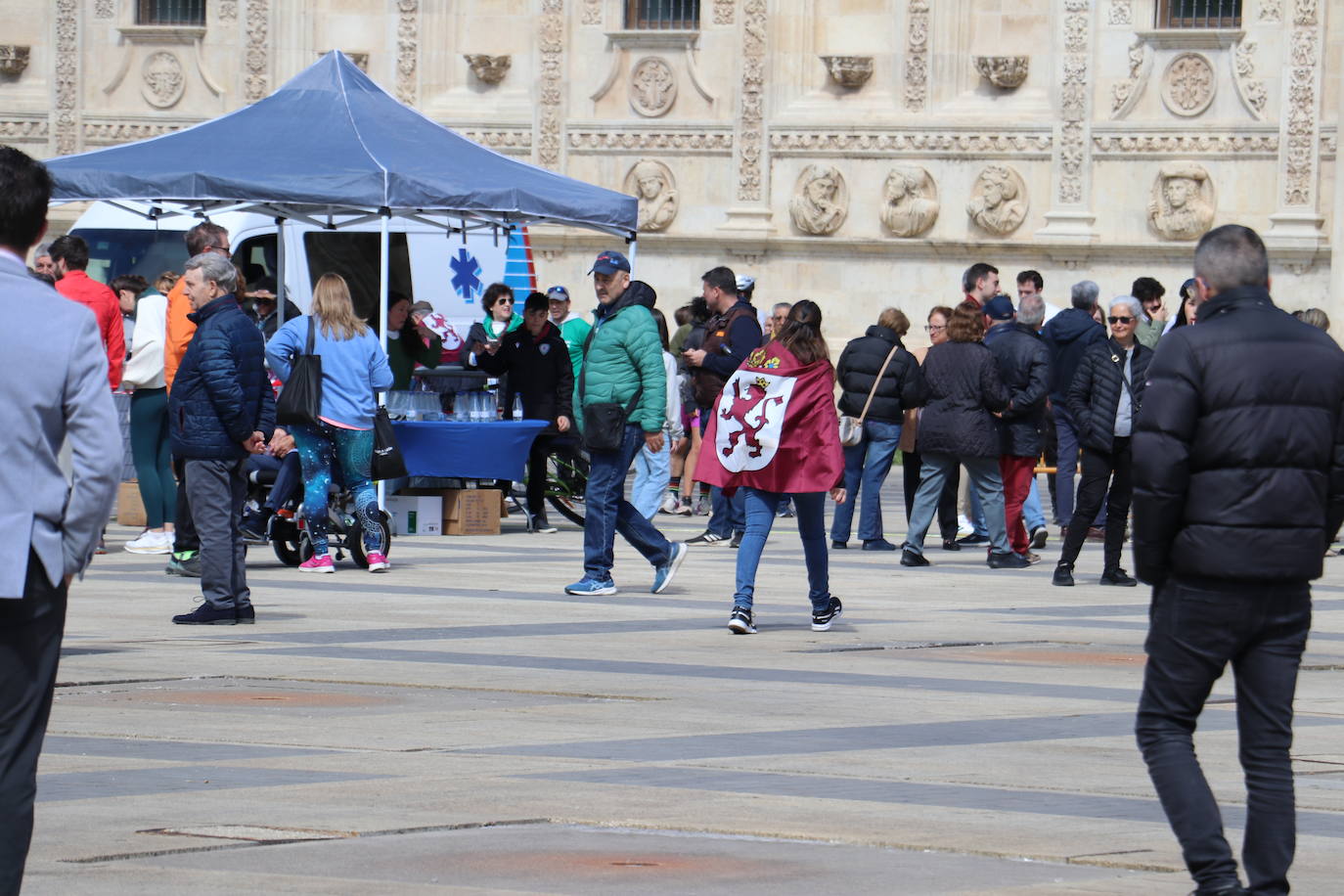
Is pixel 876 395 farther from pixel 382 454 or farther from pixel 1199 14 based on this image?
pixel 1199 14

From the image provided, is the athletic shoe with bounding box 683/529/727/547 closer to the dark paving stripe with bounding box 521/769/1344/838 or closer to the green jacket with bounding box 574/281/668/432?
the green jacket with bounding box 574/281/668/432

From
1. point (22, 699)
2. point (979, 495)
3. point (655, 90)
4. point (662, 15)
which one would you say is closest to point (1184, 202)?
point (655, 90)

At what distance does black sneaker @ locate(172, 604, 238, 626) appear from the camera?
13094 mm

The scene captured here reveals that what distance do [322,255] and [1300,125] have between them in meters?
13.0

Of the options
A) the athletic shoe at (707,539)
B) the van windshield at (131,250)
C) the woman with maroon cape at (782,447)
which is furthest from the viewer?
the van windshield at (131,250)

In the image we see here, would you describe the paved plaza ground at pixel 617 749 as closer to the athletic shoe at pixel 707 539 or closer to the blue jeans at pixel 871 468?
the blue jeans at pixel 871 468

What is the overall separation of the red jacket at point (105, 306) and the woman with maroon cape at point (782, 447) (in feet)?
19.0

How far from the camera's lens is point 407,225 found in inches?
987

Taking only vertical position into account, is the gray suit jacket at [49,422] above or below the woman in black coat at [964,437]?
above

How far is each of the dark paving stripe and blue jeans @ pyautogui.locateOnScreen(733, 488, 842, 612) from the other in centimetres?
482

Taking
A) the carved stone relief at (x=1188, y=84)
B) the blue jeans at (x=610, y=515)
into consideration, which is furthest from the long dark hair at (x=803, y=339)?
the carved stone relief at (x=1188, y=84)

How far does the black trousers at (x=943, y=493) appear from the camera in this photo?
20.2 metres

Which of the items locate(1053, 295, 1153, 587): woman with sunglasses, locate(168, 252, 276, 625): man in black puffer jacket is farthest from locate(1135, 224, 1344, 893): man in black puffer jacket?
locate(1053, 295, 1153, 587): woman with sunglasses

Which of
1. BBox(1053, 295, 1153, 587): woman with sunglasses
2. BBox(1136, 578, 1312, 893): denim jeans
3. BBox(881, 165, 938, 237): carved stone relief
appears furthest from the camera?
BBox(881, 165, 938, 237): carved stone relief
